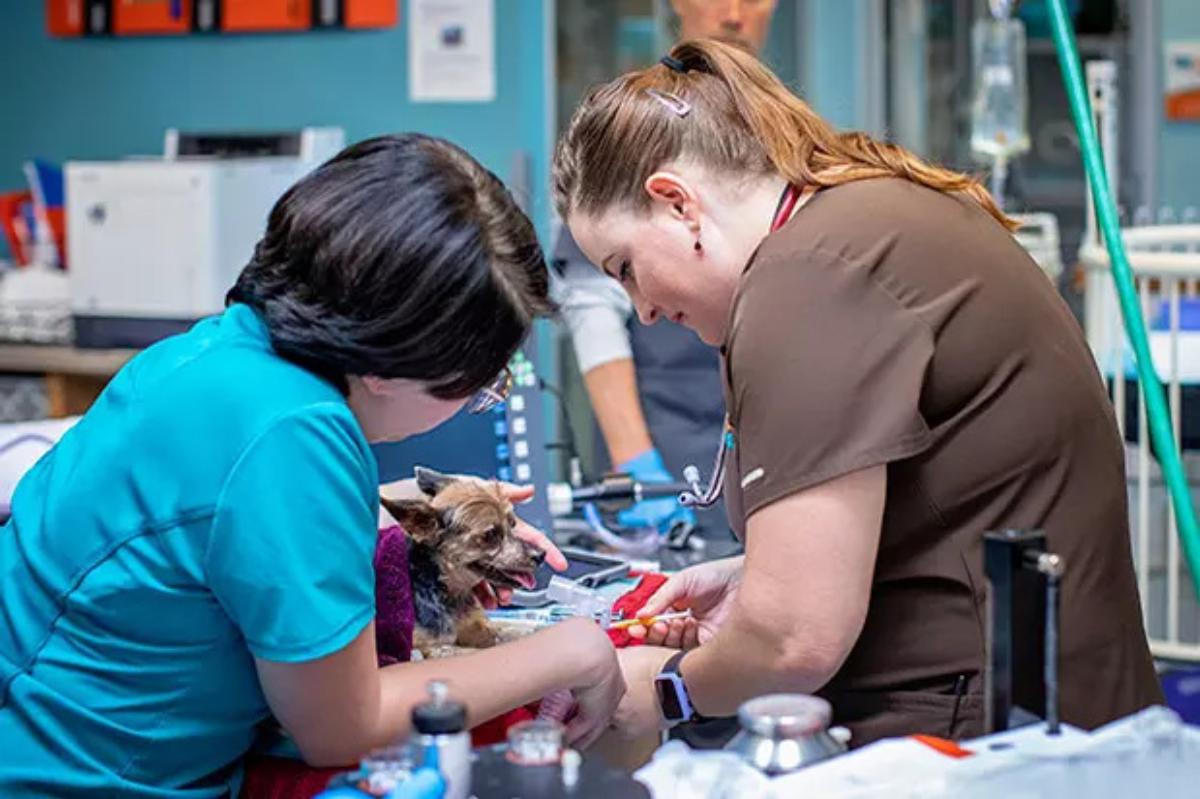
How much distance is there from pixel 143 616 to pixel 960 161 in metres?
4.15

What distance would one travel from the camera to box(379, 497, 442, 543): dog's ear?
1.69 metres

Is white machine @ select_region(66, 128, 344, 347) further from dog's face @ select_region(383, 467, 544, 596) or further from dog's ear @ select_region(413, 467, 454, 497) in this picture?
dog's face @ select_region(383, 467, 544, 596)

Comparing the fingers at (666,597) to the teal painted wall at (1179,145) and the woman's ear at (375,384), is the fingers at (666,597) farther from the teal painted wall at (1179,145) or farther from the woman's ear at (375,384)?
the teal painted wall at (1179,145)

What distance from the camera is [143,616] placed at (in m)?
1.27

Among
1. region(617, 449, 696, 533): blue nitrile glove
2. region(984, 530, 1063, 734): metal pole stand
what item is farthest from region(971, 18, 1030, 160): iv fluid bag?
region(984, 530, 1063, 734): metal pole stand

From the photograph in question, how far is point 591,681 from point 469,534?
1.09ft

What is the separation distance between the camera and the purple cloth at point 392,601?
1521mm

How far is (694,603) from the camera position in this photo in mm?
1773

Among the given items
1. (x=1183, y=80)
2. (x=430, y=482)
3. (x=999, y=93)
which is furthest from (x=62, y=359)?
(x=1183, y=80)

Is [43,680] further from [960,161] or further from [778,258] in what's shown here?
[960,161]

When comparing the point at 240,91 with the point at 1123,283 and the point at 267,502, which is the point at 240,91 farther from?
the point at 267,502

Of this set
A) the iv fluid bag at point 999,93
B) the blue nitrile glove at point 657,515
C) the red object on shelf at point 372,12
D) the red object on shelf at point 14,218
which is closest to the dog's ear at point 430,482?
the blue nitrile glove at point 657,515

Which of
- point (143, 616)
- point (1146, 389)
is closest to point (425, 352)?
point (143, 616)

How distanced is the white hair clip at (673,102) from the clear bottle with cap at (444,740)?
2.12 ft
